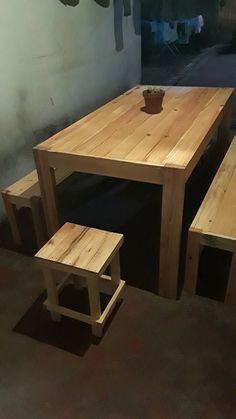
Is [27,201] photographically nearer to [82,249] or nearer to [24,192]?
[24,192]

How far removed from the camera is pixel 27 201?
1.80 meters

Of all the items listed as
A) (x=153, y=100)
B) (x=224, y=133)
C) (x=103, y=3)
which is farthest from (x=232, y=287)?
(x=103, y=3)

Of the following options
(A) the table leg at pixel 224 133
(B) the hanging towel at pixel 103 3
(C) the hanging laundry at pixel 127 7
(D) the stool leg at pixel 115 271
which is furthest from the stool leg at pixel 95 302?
(C) the hanging laundry at pixel 127 7

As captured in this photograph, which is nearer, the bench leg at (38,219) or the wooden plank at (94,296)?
the wooden plank at (94,296)

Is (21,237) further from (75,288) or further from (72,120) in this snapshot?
(72,120)

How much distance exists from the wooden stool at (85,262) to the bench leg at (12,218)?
503mm

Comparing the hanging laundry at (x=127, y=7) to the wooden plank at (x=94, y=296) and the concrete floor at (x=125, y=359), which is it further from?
the wooden plank at (x=94, y=296)

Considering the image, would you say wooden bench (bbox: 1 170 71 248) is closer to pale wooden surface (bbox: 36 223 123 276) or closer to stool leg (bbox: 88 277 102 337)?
pale wooden surface (bbox: 36 223 123 276)

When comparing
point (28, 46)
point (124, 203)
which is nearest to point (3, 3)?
point (28, 46)

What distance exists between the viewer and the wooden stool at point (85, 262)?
4.29ft

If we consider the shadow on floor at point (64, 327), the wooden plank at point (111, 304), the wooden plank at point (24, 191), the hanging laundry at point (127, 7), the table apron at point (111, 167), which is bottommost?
the shadow on floor at point (64, 327)

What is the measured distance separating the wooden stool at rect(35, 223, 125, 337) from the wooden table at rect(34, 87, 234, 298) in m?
0.23

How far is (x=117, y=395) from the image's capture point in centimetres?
124

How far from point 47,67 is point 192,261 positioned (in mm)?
1674
